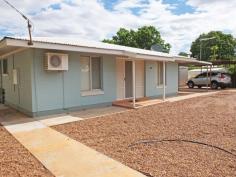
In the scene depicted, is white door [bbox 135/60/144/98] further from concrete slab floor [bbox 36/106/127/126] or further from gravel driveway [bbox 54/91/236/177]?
gravel driveway [bbox 54/91/236/177]

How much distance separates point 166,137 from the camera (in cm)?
626

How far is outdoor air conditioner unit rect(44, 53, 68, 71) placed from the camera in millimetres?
9031

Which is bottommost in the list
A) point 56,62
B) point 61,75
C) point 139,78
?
point 139,78

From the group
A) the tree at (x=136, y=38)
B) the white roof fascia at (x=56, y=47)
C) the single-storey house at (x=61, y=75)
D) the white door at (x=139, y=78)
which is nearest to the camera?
the white roof fascia at (x=56, y=47)

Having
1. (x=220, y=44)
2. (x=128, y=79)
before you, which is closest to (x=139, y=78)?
(x=128, y=79)

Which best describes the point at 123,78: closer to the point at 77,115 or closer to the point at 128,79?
the point at 128,79

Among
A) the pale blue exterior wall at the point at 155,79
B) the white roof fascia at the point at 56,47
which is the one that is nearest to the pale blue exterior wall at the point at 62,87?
the white roof fascia at the point at 56,47

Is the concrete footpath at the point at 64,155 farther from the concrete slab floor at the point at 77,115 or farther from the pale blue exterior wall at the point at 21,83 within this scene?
the pale blue exterior wall at the point at 21,83

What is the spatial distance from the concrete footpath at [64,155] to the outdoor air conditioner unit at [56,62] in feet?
8.22

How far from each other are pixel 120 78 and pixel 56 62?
437 centimetres

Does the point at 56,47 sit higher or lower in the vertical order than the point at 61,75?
higher

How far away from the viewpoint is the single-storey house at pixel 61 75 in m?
9.01

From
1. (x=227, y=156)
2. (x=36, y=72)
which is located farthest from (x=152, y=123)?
(x=36, y=72)

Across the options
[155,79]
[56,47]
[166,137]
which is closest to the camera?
[166,137]
